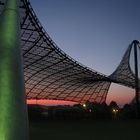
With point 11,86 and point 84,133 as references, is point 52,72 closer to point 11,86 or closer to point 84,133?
point 84,133

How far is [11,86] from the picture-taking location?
670 cm

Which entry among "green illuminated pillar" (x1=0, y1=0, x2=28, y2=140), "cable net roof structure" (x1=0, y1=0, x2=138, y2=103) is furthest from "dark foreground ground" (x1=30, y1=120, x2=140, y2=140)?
"green illuminated pillar" (x1=0, y1=0, x2=28, y2=140)

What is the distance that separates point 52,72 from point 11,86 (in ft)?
198

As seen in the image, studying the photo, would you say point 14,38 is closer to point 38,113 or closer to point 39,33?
point 39,33

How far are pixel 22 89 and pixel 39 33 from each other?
34546mm

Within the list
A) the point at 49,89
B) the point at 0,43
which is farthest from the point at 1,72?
the point at 49,89

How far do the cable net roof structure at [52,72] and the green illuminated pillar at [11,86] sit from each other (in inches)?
1029

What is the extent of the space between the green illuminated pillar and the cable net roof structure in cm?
2613

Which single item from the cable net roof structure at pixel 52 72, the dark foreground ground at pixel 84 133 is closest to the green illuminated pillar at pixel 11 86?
the dark foreground ground at pixel 84 133

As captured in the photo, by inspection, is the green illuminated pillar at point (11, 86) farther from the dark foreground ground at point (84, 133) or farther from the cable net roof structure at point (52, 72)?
the cable net roof structure at point (52, 72)

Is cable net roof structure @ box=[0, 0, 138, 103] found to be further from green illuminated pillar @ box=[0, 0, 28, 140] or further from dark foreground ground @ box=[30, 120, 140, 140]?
green illuminated pillar @ box=[0, 0, 28, 140]

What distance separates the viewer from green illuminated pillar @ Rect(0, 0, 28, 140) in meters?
6.43

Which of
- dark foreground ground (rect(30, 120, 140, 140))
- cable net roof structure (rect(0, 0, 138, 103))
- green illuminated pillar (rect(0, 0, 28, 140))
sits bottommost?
dark foreground ground (rect(30, 120, 140, 140))

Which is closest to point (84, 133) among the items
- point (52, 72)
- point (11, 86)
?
point (11, 86)
